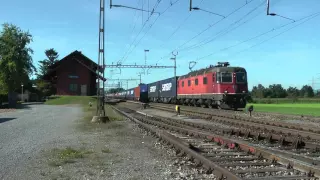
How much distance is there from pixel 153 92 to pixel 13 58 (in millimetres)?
24032

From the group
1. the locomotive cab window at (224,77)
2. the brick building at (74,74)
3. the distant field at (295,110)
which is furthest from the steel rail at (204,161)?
the brick building at (74,74)

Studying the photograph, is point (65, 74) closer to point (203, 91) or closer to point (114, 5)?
point (203, 91)

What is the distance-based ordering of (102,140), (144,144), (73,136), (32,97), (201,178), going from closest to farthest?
1. (201,178)
2. (144,144)
3. (102,140)
4. (73,136)
5. (32,97)

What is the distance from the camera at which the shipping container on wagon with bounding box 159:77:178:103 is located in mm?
43250

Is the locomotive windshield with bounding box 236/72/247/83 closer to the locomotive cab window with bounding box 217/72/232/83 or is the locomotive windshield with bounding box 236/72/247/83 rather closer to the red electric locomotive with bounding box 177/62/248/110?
the red electric locomotive with bounding box 177/62/248/110

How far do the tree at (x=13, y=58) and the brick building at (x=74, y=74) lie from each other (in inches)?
555

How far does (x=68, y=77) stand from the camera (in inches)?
3014

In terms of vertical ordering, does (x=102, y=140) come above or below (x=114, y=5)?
below

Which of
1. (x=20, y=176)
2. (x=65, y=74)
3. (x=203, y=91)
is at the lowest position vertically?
(x=20, y=176)

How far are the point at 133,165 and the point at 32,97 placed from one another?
70162mm

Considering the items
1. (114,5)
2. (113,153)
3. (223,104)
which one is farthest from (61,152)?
(223,104)

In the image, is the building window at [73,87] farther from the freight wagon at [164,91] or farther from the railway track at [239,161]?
the railway track at [239,161]

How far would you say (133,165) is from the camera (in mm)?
8102

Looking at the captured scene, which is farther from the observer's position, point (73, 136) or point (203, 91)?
point (203, 91)
